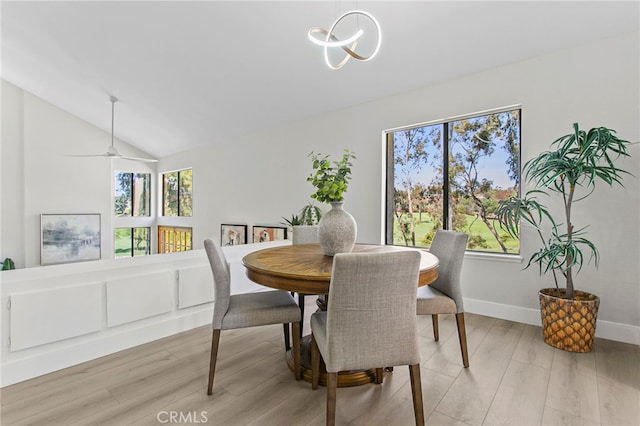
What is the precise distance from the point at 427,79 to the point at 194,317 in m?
3.43

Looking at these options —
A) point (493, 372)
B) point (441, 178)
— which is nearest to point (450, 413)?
point (493, 372)

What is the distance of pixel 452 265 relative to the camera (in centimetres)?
208

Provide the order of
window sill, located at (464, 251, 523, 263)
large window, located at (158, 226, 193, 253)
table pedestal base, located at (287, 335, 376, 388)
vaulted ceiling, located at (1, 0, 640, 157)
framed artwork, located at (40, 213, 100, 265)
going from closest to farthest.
Answer: 1. table pedestal base, located at (287, 335, 376, 388)
2. vaulted ceiling, located at (1, 0, 640, 157)
3. window sill, located at (464, 251, 523, 263)
4. framed artwork, located at (40, 213, 100, 265)
5. large window, located at (158, 226, 193, 253)

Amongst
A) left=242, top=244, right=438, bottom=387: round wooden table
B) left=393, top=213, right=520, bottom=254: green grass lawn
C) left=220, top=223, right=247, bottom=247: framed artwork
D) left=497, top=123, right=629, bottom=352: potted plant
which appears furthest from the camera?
left=220, top=223, right=247, bottom=247: framed artwork

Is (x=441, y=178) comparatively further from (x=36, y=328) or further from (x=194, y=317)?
(x=36, y=328)

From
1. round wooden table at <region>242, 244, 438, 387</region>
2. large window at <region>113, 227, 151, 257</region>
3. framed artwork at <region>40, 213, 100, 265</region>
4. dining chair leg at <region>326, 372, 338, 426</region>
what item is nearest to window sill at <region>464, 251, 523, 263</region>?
round wooden table at <region>242, 244, 438, 387</region>

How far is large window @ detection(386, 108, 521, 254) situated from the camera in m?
3.11

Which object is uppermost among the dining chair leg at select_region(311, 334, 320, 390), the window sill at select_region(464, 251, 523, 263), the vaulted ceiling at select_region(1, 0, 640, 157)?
A: the vaulted ceiling at select_region(1, 0, 640, 157)

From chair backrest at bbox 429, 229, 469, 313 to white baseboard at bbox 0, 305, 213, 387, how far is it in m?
2.12

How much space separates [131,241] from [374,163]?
6920 millimetres

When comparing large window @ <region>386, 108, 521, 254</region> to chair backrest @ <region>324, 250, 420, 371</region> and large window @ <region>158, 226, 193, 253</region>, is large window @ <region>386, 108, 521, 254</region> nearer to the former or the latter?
chair backrest @ <region>324, 250, 420, 371</region>

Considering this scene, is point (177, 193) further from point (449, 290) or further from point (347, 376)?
point (449, 290)

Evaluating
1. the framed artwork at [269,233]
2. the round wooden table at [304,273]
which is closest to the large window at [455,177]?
the round wooden table at [304,273]

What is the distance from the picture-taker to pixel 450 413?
1585 millimetres
